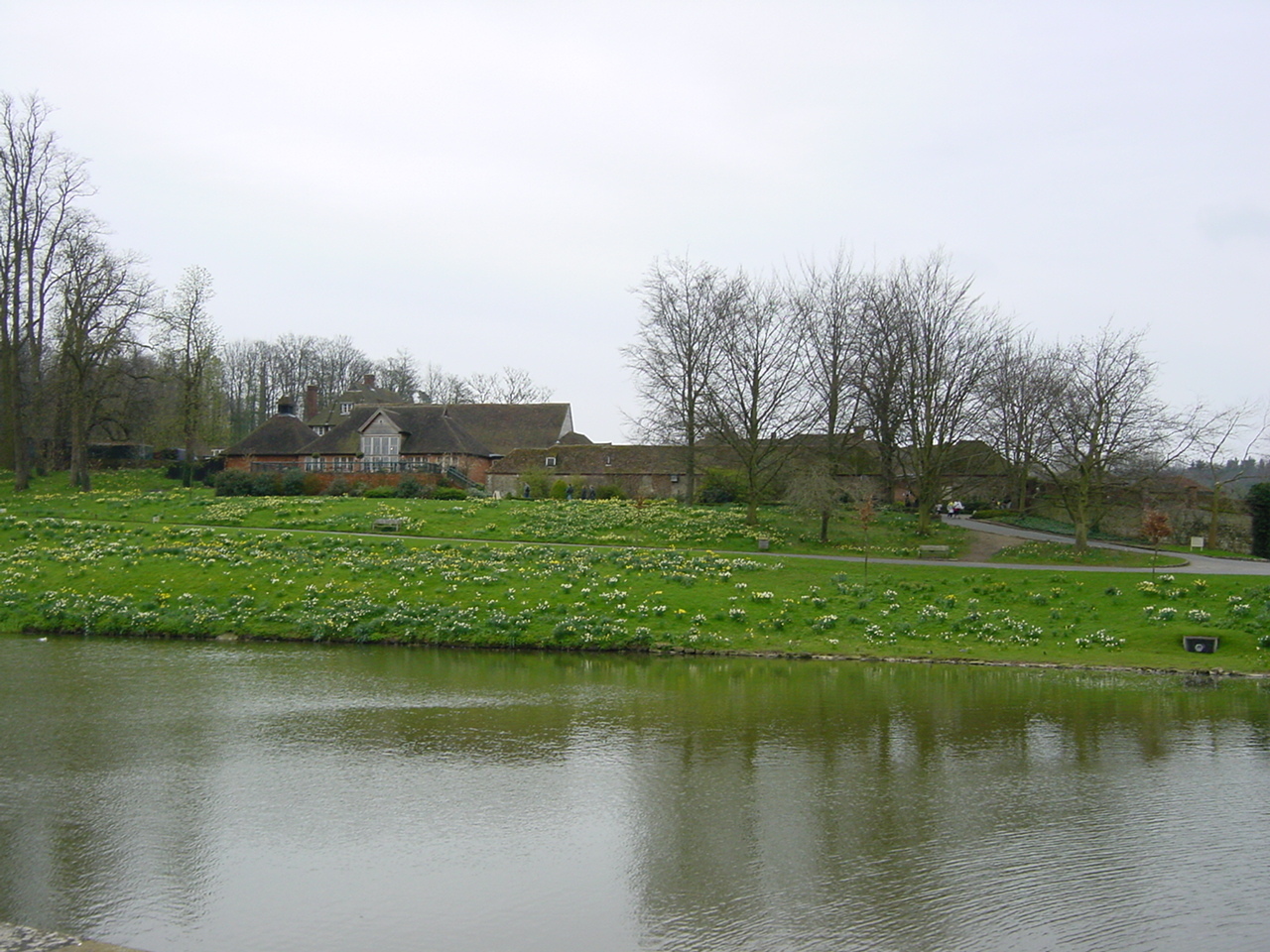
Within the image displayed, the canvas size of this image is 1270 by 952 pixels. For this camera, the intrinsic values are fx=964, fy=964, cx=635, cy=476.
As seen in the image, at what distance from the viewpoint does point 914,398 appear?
4194 centimetres

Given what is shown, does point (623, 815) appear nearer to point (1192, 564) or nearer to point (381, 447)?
point (1192, 564)

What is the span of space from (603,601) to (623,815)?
16.9m

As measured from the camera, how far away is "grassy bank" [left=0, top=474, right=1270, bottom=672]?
87.2 ft

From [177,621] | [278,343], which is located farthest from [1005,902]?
[278,343]

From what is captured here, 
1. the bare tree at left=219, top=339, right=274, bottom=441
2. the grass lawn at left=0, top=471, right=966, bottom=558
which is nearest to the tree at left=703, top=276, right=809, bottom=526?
the grass lawn at left=0, top=471, right=966, bottom=558

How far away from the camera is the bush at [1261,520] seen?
42812 millimetres

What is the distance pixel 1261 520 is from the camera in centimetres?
4306

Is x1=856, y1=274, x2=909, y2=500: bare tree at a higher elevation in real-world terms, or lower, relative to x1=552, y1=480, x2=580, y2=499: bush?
higher

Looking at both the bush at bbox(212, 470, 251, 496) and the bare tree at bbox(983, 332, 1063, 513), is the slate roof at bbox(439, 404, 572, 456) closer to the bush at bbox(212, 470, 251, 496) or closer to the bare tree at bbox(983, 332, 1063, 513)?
the bush at bbox(212, 470, 251, 496)

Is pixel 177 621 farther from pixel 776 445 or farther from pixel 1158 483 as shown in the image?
pixel 1158 483

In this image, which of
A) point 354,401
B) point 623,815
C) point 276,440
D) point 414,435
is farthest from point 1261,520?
point 354,401

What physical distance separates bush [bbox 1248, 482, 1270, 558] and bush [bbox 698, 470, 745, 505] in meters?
24.2

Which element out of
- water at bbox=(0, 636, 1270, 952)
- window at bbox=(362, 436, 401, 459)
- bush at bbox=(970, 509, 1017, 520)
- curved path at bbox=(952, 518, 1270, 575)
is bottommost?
water at bbox=(0, 636, 1270, 952)

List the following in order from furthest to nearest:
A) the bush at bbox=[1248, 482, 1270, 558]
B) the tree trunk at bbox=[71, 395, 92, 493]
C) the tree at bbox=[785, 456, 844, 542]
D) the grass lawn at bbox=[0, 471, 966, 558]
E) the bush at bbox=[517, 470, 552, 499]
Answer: the bush at bbox=[517, 470, 552, 499]
the tree trunk at bbox=[71, 395, 92, 493]
the bush at bbox=[1248, 482, 1270, 558]
the grass lawn at bbox=[0, 471, 966, 558]
the tree at bbox=[785, 456, 844, 542]
